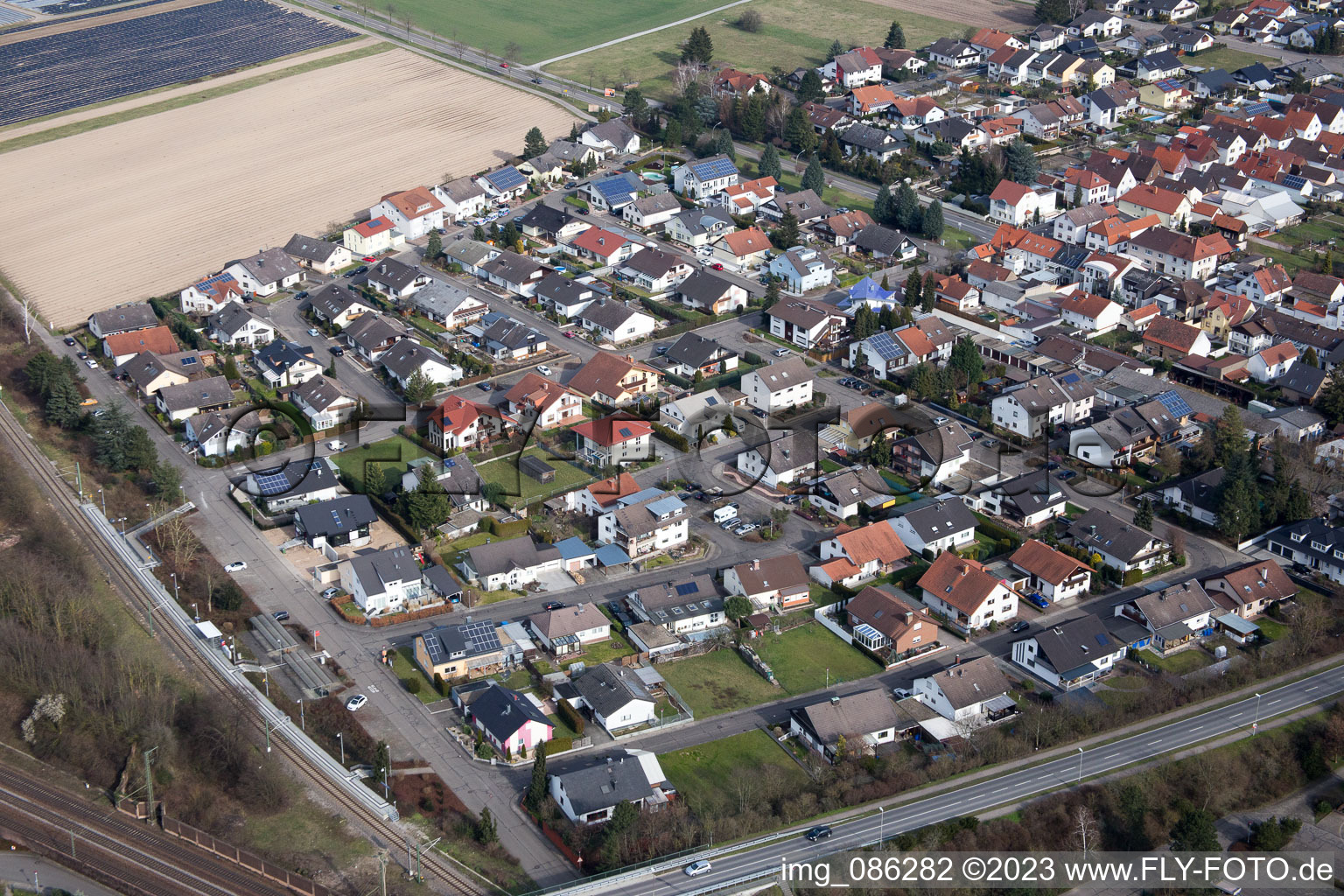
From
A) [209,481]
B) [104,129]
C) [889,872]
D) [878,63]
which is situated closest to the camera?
[889,872]

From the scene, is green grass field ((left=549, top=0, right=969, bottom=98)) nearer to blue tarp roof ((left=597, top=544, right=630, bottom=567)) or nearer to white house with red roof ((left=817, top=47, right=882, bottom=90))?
white house with red roof ((left=817, top=47, right=882, bottom=90))

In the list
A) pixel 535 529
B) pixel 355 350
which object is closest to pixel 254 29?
pixel 355 350

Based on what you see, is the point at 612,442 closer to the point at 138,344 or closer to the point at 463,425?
the point at 463,425

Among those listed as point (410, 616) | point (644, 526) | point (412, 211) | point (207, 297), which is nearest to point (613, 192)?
point (412, 211)

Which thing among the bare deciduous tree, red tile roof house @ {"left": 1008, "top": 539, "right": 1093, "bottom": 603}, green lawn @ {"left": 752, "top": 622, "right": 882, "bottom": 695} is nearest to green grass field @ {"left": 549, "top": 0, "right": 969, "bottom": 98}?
red tile roof house @ {"left": 1008, "top": 539, "right": 1093, "bottom": 603}

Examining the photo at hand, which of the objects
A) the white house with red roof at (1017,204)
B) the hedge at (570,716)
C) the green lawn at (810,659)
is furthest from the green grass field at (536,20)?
the hedge at (570,716)

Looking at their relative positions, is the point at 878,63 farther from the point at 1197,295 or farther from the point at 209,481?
the point at 209,481
